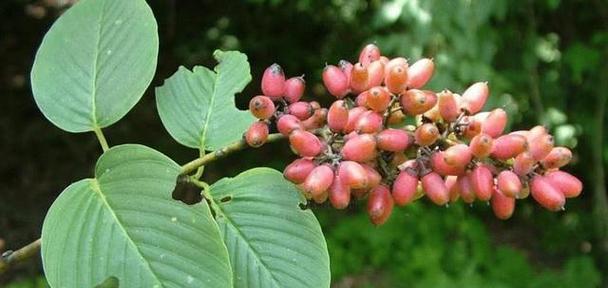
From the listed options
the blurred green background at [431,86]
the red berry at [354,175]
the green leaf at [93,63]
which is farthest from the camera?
the blurred green background at [431,86]

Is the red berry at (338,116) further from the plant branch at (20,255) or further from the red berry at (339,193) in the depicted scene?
the plant branch at (20,255)

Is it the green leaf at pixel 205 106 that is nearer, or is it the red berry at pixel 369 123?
the red berry at pixel 369 123

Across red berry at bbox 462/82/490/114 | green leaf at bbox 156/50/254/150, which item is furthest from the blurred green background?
red berry at bbox 462/82/490/114

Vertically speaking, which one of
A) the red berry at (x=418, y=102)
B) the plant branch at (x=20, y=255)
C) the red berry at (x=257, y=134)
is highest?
the red berry at (x=418, y=102)

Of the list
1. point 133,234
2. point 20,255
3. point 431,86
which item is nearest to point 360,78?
point 133,234

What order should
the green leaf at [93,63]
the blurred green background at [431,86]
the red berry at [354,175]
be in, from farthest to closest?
the blurred green background at [431,86], the green leaf at [93,63], the red berry at [354,175]

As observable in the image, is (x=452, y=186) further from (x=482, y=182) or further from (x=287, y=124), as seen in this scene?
(x=287, y=124)

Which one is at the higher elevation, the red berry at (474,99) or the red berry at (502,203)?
the red berry at (474,99)

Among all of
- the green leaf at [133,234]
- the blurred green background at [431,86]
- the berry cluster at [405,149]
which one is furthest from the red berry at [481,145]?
the blurred green background at [431,86]

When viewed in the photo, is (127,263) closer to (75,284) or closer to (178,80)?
(75,284)
